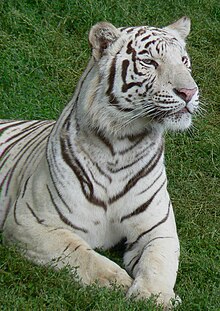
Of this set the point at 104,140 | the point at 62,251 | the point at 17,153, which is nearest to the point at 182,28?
the point at 104,140

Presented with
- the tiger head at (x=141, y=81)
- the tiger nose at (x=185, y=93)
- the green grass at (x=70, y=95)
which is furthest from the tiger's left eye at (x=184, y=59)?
the green grass at (x=70, y=95)

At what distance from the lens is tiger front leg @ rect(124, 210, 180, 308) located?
424cm

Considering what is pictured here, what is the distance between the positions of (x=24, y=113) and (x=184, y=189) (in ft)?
4.18

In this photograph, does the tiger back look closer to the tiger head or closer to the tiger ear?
the tiger head

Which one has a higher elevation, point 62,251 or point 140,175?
point 140,175

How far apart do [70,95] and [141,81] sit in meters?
2.75

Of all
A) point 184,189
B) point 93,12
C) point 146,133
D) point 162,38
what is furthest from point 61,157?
point 93,12

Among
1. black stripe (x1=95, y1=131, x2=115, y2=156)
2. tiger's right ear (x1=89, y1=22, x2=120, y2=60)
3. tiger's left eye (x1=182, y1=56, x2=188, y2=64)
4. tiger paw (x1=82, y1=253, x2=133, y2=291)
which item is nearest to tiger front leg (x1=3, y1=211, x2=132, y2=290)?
tiger paw (x1=82, y1=253, x2=133, y2=291)

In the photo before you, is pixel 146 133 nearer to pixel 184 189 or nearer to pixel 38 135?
pixel 38 135

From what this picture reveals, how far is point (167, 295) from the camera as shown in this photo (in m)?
4.27

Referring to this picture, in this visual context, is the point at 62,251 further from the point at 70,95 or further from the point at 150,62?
the point at 70,95

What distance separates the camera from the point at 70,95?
7.17m

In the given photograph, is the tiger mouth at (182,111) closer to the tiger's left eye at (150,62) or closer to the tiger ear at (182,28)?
the tiger's left eye at (150,62)

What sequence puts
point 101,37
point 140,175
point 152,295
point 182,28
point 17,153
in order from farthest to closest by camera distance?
1. point 17,153
2. point 182,28
3. point 140,175
4. point 101,37
5. point 152,295
